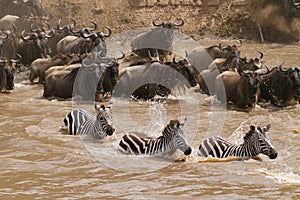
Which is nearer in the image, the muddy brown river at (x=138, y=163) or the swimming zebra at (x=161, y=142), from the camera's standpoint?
the muddy brown river at (x=138, y=163)

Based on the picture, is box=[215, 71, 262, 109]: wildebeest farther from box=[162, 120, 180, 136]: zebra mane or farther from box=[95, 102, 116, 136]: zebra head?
box=[162, 120, 180, 136]: zebra mane

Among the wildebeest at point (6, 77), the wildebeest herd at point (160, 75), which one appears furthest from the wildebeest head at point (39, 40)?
the wildebeest at point (6, 77)

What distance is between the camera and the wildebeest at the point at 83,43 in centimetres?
1667

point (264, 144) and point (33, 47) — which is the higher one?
point (33, 47)

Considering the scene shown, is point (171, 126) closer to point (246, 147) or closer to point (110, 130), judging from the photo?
point (246, 147)

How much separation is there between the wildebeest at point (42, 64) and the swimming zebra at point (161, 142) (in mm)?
7144

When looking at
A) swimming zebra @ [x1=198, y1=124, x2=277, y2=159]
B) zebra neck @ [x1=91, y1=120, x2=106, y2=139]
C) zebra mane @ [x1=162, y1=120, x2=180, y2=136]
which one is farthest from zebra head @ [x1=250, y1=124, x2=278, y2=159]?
zebra neck @ [x1=91, y1=120, x2=106, y2=139]

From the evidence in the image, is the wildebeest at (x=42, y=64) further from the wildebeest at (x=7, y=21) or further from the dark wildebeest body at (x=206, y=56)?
the wildebeest at (x=7, y=21)

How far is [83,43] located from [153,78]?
365cm

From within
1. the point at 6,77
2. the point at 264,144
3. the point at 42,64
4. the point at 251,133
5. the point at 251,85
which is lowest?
the point at 264,144

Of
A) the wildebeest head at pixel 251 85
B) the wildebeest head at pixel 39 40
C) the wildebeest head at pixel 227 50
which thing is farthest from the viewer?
the wildebeest head at pixel 39 40

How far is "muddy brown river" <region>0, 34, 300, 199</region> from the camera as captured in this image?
803 centimetres

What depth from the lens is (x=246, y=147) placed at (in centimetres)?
930

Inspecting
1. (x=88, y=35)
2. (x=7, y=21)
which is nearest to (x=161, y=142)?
(x=88, y=35)
